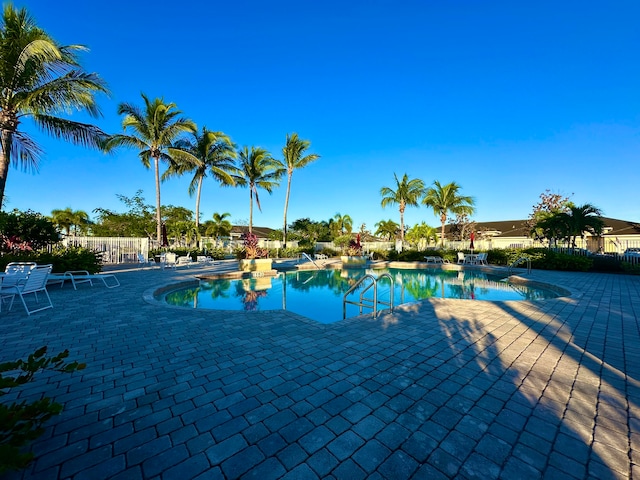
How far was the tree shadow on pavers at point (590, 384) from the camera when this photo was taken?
1946mm

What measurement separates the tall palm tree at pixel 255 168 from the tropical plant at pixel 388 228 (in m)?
15.6

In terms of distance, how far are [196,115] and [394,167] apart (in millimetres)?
18049

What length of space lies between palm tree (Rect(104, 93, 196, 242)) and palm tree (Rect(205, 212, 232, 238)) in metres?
17.6

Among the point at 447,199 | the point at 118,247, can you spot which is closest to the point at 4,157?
the point at 118,247

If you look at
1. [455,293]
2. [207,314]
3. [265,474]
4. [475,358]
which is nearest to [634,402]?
[475,358]

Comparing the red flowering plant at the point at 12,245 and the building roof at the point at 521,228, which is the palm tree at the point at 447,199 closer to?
the building roof at the point at 521,228

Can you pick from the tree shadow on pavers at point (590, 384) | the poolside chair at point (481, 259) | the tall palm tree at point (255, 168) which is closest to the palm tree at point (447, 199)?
the poolside chair at point (481, 259)

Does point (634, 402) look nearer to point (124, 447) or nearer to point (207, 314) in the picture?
point (124, 447)

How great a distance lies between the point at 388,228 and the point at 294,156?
16.2 metres

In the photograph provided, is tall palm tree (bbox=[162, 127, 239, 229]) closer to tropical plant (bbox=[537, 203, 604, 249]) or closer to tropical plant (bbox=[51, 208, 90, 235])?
tropical plant (bbox=[51, 208, 90, 235])

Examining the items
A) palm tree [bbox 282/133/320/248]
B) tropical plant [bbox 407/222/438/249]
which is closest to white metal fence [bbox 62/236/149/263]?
palm tree [bbox 282/133/320/248]

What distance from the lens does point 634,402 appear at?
8.20 feet

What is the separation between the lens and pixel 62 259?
9.23 meters

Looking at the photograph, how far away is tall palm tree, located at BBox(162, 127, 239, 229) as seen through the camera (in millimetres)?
23578
